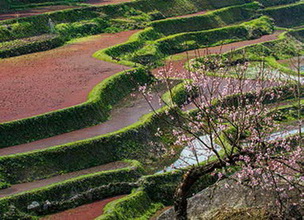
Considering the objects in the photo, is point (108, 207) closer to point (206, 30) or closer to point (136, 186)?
point (136, 186)

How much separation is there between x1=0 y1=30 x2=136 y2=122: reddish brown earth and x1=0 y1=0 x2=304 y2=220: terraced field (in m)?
0.07

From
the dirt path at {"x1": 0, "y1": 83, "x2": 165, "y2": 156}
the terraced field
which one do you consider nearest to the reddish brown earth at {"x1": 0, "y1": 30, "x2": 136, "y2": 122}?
the terraced field

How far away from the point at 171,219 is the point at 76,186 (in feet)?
14.7

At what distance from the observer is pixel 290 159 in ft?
51.0

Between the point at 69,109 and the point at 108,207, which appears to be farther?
the point at 69,109

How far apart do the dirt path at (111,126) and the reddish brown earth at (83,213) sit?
502cm

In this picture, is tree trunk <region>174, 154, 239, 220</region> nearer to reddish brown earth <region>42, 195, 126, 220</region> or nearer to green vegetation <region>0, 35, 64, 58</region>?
reddish brown earth <region>42, 195, 126, 220</region>

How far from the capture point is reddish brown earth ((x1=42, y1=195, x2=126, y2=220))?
71.0 ft

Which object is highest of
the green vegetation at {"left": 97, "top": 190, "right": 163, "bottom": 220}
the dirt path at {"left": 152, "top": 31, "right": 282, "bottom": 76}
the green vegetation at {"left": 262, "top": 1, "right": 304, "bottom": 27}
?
the green vegetation at {"left": 97, "top": 190, "right": 163, "bottom": 220}

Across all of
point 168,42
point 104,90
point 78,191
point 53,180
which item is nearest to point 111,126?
point 104,90

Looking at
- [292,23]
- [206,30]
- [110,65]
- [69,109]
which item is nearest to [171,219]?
[69,109]

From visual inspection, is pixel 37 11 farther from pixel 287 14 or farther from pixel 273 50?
pixel 287 14

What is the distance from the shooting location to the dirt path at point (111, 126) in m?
27.1

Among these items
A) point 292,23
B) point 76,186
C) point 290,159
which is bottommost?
point 292,23
